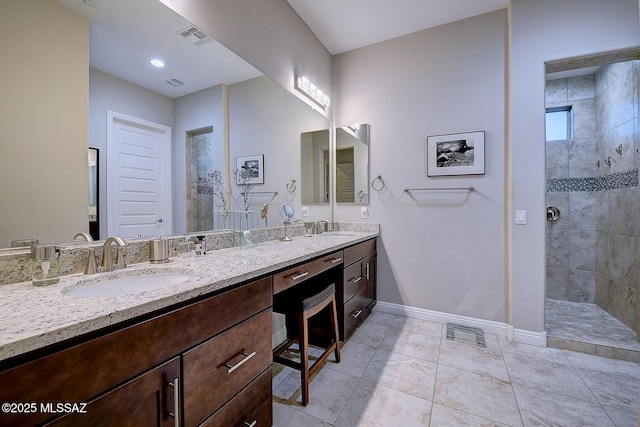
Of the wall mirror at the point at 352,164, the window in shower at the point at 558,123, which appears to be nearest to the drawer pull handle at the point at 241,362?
the wall mirror at the point at 352,164

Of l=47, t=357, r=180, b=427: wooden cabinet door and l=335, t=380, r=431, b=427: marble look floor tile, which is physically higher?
l=47, t=357, r=180, b=427: wooden cabinet door

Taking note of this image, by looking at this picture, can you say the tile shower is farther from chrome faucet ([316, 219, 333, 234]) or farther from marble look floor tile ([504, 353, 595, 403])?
chrome faucet ([316, 219, 333, 234])

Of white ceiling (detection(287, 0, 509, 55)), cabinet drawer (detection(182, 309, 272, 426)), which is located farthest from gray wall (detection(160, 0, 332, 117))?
cabinet drawer (detection(182, 309, 272, 426))

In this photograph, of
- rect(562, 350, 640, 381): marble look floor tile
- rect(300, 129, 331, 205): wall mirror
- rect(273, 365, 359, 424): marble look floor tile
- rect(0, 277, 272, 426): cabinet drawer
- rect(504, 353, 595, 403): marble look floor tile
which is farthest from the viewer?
rect(300, 129, 331, 205): wall mirror

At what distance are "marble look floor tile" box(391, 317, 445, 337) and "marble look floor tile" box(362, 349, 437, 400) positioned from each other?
1.53 ft

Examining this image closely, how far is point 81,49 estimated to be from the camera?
1074mm

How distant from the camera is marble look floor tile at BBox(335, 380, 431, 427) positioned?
1.36m

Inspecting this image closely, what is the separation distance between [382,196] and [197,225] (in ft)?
5.94

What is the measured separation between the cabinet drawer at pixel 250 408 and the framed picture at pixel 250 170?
1223 millimetres

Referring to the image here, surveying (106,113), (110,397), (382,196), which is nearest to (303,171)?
(382,196)

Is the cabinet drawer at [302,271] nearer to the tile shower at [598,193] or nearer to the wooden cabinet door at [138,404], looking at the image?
the wooden cabinet door at [138,404]

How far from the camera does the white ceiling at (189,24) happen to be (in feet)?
3.79

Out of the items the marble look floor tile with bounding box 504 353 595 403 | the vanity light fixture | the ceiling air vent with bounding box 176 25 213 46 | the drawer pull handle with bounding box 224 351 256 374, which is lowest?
the marble look floor tile with bounding box 504 353 595 403

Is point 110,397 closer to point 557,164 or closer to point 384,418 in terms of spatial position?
point 384,418
